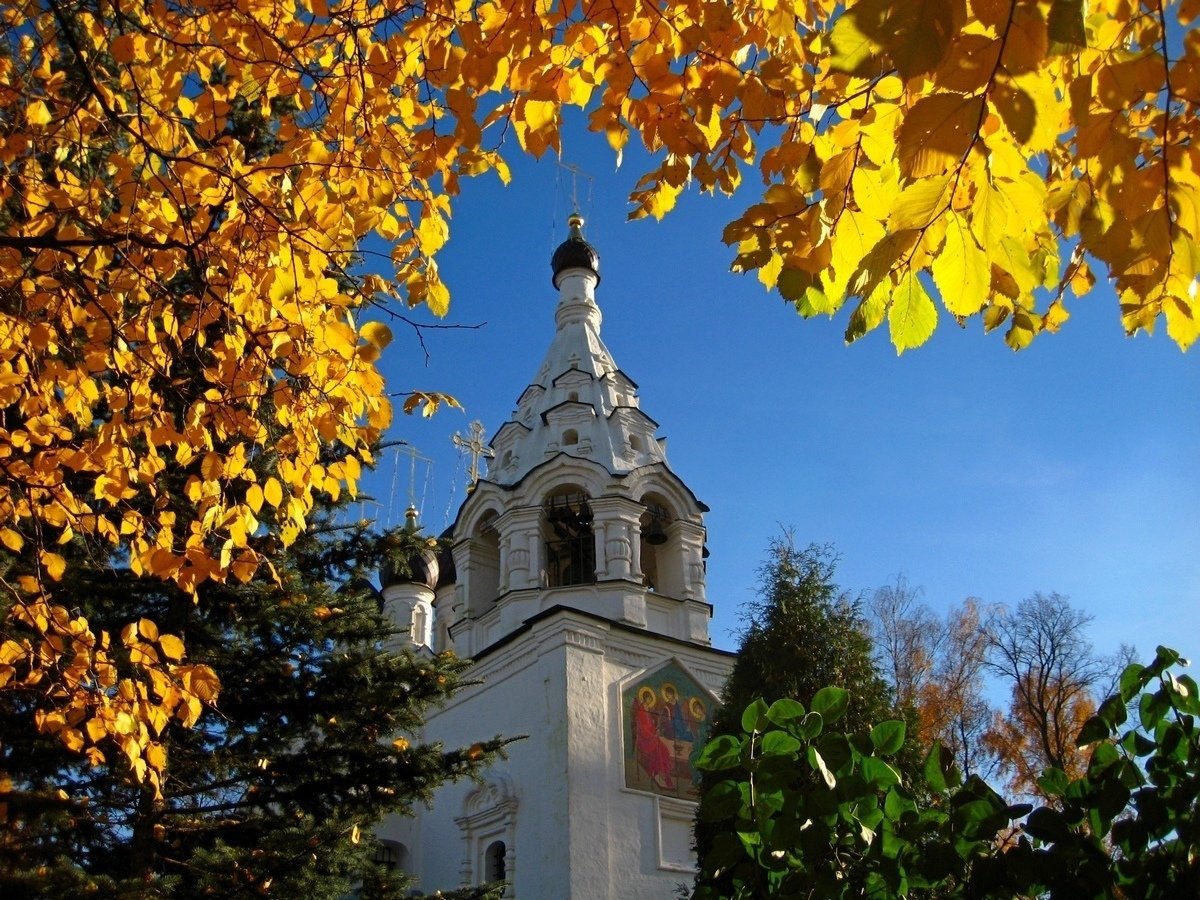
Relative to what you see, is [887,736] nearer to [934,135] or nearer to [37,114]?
[934,135]

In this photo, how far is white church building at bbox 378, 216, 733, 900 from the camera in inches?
537

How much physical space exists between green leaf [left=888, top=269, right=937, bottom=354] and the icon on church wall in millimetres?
12601

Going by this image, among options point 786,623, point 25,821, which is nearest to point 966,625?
point 786,623

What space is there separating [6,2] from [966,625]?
22.5 metres

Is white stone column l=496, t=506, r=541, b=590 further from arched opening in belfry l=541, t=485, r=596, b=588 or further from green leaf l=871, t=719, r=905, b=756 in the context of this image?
green leaf l=871, t=719, r=905, b=756

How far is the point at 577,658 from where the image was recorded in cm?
1454

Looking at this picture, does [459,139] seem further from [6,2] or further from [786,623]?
[786,623]

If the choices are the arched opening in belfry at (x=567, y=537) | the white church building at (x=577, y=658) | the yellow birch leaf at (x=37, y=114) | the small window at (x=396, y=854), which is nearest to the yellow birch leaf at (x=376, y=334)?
the yellow birch leaf at (x=37, y=114)

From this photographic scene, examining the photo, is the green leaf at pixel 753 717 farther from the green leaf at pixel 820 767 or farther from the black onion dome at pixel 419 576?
the black onion dome at pixel 419 576

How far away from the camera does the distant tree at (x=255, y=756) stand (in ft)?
19.4

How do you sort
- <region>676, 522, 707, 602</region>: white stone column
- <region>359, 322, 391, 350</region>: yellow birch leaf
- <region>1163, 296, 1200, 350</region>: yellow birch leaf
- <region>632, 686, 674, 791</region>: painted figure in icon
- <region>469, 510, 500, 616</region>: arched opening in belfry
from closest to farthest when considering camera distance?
<region>1163, 296, 1200, 350</region>: yellow birch leaf → <region>359, 322, 391, 350</region>: yellow birch leaf → <region>632, 686, 674, 791</region>: painted figure in icon → <region>676, 522, 707, 602</region>: white stone column → <region>469, 510, 500, 616</region>: arched opening in belfry

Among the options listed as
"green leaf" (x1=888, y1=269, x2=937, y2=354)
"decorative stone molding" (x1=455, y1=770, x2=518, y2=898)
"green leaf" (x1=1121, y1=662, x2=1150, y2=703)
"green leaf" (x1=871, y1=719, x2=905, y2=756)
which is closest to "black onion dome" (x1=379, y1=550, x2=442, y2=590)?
"decorative stone molding" (x1=455, y1=770, x2=518, y2=898)

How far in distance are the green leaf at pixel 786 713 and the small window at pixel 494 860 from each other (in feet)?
42.6

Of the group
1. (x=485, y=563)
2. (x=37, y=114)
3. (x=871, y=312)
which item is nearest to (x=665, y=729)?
(x=485, y=563)
